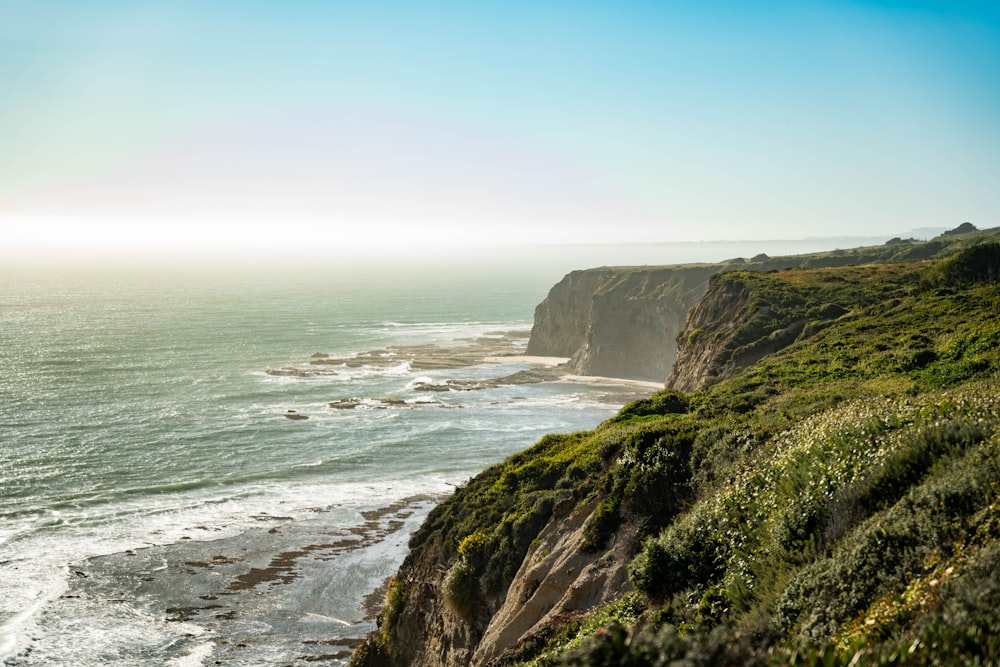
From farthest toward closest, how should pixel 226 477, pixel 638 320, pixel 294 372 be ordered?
1. pixel 638 320
2. pixel 294 372
3. pixel 226 477

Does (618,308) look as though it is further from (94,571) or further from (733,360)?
(94,571)

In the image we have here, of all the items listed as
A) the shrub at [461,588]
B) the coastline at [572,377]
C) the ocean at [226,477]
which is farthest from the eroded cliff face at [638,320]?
the shrub at [461,588]

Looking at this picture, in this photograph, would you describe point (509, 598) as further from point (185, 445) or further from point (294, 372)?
point (294, 372)

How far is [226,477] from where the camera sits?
155 ft

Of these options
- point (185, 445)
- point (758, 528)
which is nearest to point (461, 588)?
point (758, 528)

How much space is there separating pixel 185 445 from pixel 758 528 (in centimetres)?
5019

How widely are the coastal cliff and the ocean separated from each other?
9.83 metres

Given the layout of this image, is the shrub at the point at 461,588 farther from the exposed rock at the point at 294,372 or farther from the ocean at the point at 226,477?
the exposed rock at the point at 294,372

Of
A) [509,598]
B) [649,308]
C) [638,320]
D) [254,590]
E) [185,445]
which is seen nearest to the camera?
[509,598]

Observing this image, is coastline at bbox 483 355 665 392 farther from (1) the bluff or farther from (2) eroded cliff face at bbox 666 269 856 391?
(2) eroded cliff face at bbox 666 269 856 391

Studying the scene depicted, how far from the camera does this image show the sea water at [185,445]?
102ft

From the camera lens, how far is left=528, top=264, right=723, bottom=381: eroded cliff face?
93.8m

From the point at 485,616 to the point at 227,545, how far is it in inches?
859

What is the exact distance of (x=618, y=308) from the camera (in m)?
98.8
